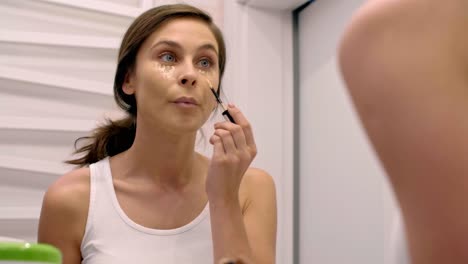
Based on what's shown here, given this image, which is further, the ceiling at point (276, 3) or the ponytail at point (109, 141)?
the ceiling at point (276, 3)

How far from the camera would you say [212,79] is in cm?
82

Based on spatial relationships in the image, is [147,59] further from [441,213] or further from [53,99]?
[441,213]

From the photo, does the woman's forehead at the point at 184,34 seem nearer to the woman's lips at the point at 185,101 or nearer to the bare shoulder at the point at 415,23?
the woman's lips at the point at 185,101

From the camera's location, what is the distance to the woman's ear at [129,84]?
34.3 inches

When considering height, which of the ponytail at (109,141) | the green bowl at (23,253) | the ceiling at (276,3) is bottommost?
the green bowl at (23,253)

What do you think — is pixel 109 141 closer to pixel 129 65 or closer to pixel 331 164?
pixel 129 65

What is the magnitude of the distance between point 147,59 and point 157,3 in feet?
1.61

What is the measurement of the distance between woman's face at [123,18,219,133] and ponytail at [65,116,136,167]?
110mm

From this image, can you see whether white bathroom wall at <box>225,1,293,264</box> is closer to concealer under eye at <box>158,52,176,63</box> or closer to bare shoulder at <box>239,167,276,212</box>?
bare shoulder at <box>239,167,276,212</box>

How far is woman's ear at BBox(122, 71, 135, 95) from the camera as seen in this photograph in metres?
0.87

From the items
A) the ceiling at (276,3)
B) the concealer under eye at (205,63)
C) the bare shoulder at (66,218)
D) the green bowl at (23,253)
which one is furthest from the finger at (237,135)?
the ceiling at (276,3)

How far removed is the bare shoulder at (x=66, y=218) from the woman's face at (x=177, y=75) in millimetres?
157

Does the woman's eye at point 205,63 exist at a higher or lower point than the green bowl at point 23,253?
higher

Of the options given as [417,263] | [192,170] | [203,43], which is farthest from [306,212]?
[417,263]
